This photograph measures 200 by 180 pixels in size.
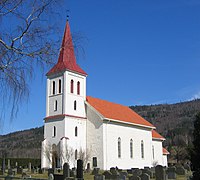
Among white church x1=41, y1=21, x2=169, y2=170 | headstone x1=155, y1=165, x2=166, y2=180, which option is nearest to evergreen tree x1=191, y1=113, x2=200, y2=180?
headstone x1=155, y1=165, x2=166, y2=180

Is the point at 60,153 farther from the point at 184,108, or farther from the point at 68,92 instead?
the point at 184,108

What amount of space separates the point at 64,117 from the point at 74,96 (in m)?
3.66

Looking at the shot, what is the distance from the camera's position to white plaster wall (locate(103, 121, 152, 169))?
42250 millimetres

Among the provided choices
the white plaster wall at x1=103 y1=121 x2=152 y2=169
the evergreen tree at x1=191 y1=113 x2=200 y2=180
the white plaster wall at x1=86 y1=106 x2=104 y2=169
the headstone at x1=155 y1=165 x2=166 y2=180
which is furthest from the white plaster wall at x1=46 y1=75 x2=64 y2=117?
the evergreen tree at x1=191 y1=113 x2=200 y2=180

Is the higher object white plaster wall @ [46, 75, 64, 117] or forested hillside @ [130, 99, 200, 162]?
forested hillside @ [130, 99, 200, 162]

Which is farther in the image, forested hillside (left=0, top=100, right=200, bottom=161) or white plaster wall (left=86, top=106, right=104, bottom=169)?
forested hillside (left=0, top=100, right=200, bottom=161)

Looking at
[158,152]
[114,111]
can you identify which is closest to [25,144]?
[158,152]

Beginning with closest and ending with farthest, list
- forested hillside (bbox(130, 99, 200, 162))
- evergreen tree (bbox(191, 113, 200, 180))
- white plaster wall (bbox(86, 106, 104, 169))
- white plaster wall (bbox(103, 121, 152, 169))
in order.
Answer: evergreen tree (bbox(191, 113, 200, 180)), white plaster wall (bbox(86, 106, 104, 169)), white plaster wall (bbox(103, 121, 152, 169)), forested hillside (bbox(130, 99, 200, 162))

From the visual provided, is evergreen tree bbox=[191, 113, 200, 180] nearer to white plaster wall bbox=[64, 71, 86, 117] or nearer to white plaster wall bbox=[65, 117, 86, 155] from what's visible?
white plaster wall bbox=[65, 117, 86, 155]

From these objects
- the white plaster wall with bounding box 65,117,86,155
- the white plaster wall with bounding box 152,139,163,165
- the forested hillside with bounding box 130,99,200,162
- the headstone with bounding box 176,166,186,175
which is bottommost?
the headstone with bounding box 176,166,186,175

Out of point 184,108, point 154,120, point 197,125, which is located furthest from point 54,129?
point 184,108

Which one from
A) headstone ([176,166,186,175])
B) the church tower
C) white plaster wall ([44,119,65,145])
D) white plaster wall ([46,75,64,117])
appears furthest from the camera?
white plaster wall ([46,75,64,117])

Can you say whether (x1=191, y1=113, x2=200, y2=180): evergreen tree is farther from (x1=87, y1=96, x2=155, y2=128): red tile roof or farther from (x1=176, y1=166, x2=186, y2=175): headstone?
(x1=87, y1=96, x2=155, y2=128): red tile roof

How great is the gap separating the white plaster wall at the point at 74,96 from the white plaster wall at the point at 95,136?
139cm
